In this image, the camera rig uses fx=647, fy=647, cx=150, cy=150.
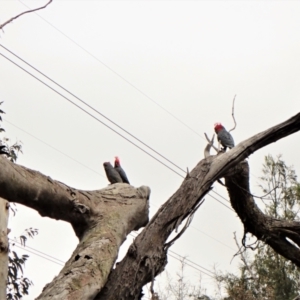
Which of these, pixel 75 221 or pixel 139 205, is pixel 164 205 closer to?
pixel 139 205

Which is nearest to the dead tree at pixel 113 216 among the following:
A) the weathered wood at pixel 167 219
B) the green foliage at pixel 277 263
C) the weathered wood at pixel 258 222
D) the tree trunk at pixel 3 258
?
the weathered wood at pixel 167 219

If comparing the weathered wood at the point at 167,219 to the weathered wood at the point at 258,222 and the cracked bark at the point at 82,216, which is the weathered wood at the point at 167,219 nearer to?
the cracked bark at the point at 82,216

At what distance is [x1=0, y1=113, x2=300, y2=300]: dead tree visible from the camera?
8.11 ft

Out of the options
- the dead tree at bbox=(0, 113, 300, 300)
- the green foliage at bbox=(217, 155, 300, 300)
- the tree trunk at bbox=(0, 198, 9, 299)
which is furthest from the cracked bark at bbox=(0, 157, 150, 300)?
the green foliage at bbox=(217, 155, 300, 300)

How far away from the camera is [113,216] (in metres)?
2.94

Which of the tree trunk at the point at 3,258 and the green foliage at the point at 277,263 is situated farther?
the green foliage at the point at 277,263

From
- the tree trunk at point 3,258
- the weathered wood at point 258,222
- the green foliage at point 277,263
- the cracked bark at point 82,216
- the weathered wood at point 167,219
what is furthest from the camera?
the green foliage at point 277,263

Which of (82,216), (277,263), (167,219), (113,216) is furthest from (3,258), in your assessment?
(277,263)

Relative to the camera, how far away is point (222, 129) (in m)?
5.42

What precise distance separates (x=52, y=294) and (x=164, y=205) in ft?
3.08

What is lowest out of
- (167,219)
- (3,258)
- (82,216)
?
(3,258)

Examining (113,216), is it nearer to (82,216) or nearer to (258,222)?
(82,216)

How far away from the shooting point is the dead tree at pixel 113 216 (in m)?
2.47

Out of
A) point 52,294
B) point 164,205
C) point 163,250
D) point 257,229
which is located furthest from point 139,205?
point 257,229
